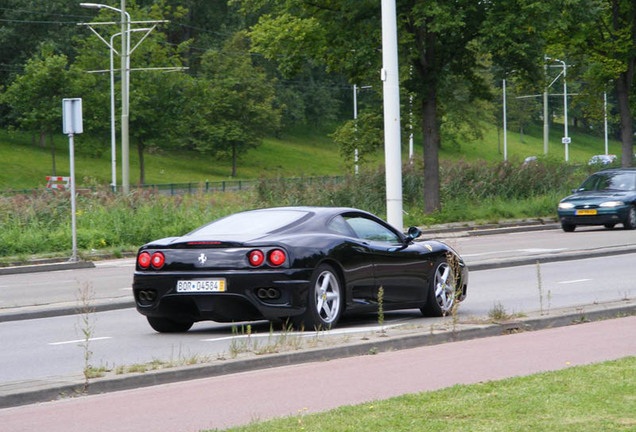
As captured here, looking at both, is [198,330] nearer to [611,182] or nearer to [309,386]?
[309,386]

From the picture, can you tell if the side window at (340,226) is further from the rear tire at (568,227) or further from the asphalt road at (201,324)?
the rear tire at (568,227)

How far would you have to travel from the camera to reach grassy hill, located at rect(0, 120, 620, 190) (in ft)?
216

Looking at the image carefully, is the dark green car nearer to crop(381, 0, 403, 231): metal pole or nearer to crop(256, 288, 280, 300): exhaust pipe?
crop(381, 0, 403, 231): metal pole

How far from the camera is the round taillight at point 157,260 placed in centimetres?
1101

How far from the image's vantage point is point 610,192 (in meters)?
30.0

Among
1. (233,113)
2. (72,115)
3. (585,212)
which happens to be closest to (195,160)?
(233,113)

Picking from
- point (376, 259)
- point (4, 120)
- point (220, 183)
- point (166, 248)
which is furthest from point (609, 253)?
point (4, 120)

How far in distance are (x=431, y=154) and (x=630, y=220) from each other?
7.05 metres

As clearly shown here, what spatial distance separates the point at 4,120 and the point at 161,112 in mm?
22026

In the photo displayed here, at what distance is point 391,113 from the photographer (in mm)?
20859

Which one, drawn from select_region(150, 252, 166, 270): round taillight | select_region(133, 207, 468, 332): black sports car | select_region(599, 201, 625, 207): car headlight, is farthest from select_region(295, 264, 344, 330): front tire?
select_region(599, 201, 625, 207): car headlight

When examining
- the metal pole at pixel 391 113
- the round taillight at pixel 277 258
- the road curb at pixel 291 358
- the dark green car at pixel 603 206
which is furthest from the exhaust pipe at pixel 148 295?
the dark green car at pixel 603 206

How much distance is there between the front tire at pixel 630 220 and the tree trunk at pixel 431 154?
6683mm

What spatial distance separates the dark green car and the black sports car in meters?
18.0
